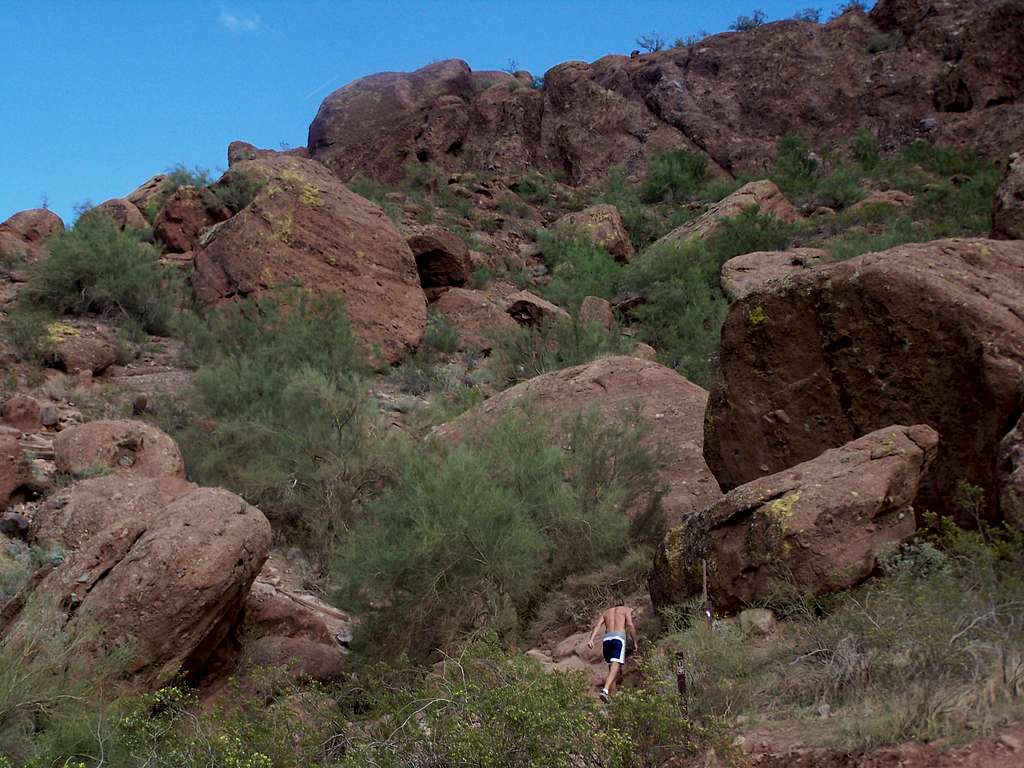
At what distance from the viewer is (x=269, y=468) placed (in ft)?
43.1

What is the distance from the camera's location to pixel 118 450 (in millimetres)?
11867

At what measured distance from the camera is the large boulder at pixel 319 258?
20.0 metres

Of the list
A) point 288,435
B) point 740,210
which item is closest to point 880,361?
point 288,435

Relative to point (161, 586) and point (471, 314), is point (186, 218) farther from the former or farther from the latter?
point (161, 586)

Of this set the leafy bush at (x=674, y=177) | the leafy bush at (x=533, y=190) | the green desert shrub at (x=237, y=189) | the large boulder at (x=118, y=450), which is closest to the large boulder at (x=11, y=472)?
the large boulder at (x=118, y=450)

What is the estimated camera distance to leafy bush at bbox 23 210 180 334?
62.0 ft

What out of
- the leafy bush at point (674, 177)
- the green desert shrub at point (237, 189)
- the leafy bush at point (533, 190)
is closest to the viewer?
the green desert shrub at point (237, 189)

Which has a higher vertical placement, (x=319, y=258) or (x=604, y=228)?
(x=604, y=228)

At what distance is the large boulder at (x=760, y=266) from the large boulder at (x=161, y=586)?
15.4 metres

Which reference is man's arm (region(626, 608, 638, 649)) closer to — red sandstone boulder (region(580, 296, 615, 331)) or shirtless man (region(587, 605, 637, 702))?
shirtless man (region(587, 605, 637, 702))

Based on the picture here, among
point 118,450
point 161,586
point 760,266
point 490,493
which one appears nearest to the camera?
point 161,586

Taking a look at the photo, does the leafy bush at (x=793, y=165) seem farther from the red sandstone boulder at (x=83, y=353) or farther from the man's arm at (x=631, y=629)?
the man's arm at (x=631, y=629)

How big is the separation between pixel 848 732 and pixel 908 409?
3552 millimetres

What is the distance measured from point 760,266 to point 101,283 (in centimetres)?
1338
